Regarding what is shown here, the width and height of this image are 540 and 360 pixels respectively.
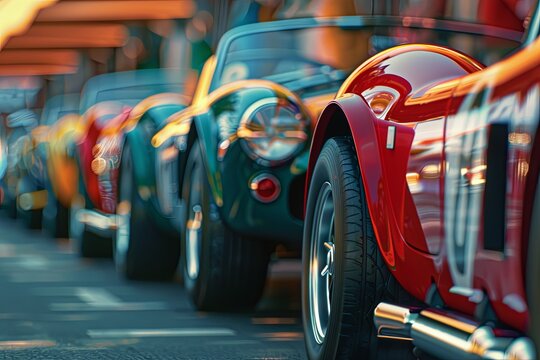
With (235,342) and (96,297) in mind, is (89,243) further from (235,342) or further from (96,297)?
(235,342)

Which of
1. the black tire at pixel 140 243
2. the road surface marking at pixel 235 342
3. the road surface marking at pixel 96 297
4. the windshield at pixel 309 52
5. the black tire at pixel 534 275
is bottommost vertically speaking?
the road surface marking at pixel 96 297

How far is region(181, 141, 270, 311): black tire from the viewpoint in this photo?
559 centimetres

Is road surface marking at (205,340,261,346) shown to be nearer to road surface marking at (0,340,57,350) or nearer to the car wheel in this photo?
road surface marking at (0,340,57,350)

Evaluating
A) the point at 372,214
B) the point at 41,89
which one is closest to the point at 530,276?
the point at 372,214

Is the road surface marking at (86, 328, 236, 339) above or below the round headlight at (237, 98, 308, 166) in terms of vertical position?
below

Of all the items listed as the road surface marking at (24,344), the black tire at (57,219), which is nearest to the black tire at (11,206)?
the black tire at (57,219)

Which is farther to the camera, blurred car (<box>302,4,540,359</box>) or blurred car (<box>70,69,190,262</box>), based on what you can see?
blurred car (<box>70,69,190,262</box>)

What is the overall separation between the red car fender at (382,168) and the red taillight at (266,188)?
1.59m

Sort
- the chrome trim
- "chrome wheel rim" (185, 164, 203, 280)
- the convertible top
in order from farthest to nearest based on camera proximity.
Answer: the convertible top
the chrome trim
"chrome wheel rim" (185, 164, 203, 280)

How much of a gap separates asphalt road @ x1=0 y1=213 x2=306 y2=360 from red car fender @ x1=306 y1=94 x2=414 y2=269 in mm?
1300

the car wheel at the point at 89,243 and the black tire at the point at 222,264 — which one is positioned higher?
the black tire at the point at 222,264

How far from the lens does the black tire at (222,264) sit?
5.59m

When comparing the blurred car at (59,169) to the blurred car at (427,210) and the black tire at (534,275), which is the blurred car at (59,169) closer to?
the blurred car at (427,210)

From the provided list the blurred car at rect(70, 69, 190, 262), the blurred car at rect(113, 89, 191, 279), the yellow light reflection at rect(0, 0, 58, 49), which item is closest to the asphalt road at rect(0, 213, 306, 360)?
the blurred car at rect(113, 89, 191, 279)
